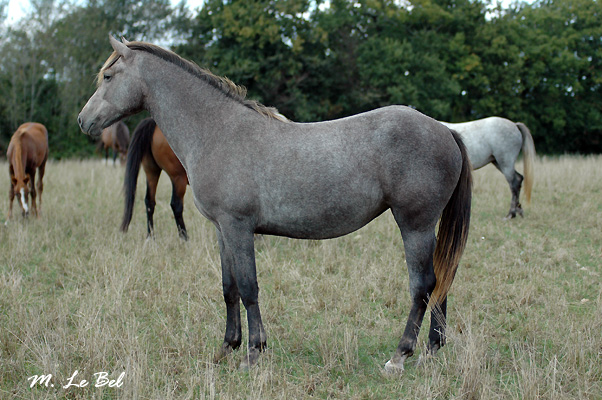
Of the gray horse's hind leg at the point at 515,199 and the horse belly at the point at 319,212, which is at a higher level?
the horse belly at the point at 319,212

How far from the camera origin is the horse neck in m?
3.44

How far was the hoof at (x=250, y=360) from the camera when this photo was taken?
329cm

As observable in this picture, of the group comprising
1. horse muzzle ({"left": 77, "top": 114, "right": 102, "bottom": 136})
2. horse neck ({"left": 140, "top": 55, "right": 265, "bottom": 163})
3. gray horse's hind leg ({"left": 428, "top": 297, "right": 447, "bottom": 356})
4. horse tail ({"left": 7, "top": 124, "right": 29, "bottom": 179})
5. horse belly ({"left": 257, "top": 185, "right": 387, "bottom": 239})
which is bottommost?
gray horse's hind leg ({"left": 428, "top": 297, "right": 447, "bottom": 356})

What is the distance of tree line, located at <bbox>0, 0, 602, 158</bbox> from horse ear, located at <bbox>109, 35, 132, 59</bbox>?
19588 millimetres

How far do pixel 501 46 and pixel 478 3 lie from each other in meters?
3.04

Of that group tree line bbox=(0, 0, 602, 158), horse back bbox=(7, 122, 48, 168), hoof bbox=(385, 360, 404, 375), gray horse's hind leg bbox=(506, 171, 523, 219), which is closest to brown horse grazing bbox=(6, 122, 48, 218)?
horse back bbox=(7, 122, 48, 168)

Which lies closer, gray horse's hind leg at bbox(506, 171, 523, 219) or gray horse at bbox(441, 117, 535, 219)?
gray horse's hind leg at bbox(506, 171, 523, 219)

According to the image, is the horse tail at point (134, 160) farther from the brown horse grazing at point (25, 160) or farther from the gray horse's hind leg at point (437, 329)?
the gray horse's hind leg at point (437, 329)

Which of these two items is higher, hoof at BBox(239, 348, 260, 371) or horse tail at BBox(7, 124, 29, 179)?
horse tail at BBox(7, 124, 29, 179)

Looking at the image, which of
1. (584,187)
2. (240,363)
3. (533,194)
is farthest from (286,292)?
(584,187)

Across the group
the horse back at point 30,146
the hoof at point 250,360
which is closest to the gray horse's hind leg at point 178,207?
the horse back at point 30,146

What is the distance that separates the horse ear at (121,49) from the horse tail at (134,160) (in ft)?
12.6

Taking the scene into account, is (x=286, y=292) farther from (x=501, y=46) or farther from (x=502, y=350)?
(x=501, y=46)

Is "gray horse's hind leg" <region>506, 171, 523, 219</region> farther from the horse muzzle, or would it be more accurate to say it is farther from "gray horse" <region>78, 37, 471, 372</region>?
the horse muzzle
